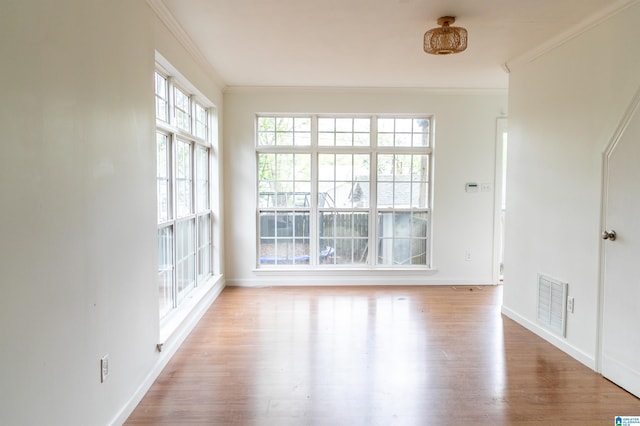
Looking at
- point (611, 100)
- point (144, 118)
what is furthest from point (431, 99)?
point (144, 118)

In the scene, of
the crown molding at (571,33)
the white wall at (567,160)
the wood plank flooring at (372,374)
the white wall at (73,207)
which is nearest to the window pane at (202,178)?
the wood plank flooring at (372,374)

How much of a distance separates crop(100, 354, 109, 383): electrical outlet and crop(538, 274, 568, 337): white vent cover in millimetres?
3299

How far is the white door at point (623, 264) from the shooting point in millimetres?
2312

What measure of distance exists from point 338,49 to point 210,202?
7.70 feet

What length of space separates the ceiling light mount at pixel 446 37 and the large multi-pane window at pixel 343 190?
85.0 inches

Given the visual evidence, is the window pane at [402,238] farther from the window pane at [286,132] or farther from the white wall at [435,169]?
the window pane at [286,132]

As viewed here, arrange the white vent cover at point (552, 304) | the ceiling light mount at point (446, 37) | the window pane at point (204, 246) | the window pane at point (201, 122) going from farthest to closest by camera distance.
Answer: the window pane at point (204, 246)
the window pane at point (201, 122)
the white vent cover at point (552, 304)
the ceiling light mount at point (446, 37)

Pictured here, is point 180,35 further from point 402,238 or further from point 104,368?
point 402,238

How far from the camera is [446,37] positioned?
8.73ft

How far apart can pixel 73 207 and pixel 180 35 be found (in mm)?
1974

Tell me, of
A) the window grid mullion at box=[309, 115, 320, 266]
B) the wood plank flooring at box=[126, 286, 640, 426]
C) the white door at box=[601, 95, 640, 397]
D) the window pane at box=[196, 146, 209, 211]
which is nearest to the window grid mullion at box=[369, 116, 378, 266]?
the window grid mullion at box=[309, 115, 320, 266]

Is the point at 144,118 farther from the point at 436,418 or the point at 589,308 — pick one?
the point at 589,308

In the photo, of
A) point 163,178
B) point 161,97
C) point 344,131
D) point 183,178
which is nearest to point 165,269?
point 163,178

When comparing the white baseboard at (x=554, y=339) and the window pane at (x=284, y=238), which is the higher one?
the window pane at (x=284, y=238)
